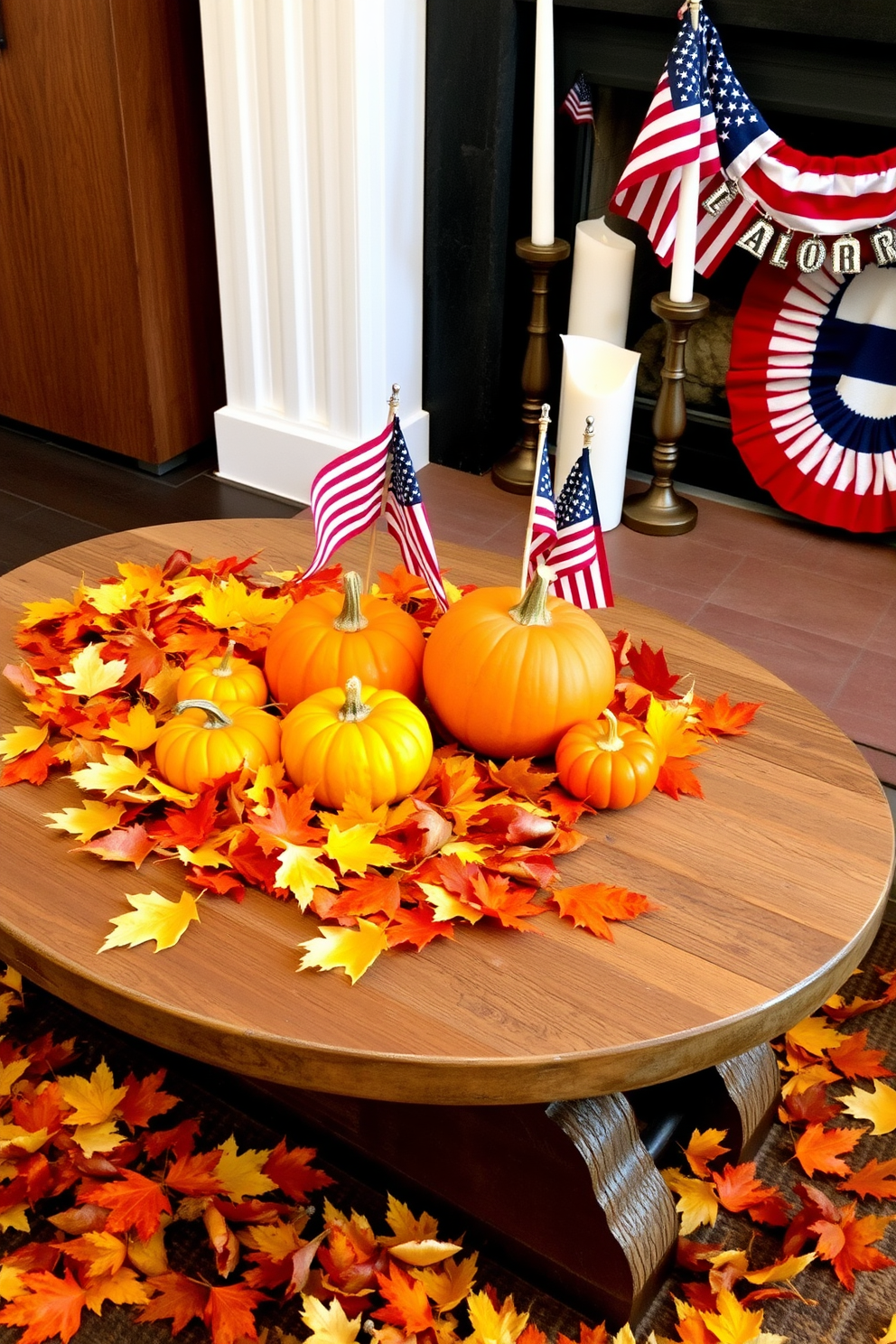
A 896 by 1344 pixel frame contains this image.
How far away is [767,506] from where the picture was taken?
2.54 meters

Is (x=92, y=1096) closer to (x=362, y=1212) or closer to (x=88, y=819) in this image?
(x=362, y=1212)

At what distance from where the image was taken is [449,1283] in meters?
1.19

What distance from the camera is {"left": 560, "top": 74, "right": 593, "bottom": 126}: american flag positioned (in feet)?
7.39

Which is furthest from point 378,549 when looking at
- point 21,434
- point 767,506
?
point 21,434

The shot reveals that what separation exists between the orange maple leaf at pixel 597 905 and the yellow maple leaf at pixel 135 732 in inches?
16.1

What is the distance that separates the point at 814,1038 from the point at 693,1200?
0.29 metres

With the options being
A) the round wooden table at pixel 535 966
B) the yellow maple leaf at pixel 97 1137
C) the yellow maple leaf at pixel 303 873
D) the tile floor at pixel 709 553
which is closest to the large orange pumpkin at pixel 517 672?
the round wooden table at pixel 535 966

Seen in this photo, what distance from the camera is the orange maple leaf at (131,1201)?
1215 millimetres

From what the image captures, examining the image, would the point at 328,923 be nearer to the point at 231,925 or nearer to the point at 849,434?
the point at 231,925

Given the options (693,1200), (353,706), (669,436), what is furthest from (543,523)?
(669,436)

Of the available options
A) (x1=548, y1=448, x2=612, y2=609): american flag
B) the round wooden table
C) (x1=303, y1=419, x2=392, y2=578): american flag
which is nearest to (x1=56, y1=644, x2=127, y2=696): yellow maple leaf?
the round wooden table

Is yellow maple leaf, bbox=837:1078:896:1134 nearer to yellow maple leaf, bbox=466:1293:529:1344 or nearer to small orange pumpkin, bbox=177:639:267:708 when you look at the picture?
yellow maple leaf, bbox=466:1293:529:1344

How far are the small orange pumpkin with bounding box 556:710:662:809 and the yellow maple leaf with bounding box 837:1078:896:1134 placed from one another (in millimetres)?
561

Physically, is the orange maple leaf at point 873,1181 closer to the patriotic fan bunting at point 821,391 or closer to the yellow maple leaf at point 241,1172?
the yellow maple leaf at point 241,1172
